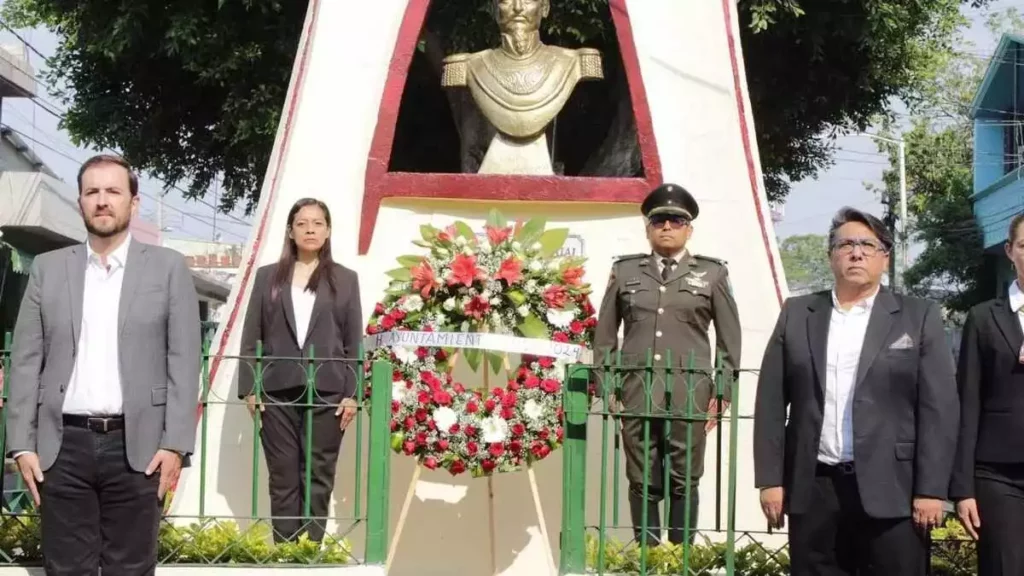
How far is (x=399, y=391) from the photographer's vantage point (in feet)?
18.6

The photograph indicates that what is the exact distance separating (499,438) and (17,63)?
1577cm

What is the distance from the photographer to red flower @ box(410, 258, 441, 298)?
5.79 metres

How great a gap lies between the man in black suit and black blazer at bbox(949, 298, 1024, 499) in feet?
0.52

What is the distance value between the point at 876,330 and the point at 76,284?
2592 millimetres

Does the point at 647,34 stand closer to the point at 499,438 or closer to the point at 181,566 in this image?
the point at 499,438

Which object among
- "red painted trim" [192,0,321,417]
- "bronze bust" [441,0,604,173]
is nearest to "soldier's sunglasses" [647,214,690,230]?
"bronze bust" [441,0,604,173]

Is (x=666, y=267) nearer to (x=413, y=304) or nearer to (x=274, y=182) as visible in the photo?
(x=413, y=304)

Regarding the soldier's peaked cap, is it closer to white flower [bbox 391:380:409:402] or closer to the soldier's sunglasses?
the soldier's sunglasses

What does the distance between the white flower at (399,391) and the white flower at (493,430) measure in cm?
38

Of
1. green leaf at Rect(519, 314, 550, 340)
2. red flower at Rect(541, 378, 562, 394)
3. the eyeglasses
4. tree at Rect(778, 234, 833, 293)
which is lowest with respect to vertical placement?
red flower at Rect(541, 378, 562, 394)

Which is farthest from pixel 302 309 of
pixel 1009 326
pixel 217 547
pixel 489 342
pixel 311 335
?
pixel 1009 326

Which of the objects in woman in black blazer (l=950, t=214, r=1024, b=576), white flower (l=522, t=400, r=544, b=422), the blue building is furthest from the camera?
the blue building

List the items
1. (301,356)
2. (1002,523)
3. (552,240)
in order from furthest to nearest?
(552,240) → (301,356) → (1002,523)

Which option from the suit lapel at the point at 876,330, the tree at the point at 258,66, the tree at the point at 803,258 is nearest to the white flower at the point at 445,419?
the suit lapel at the point at 876,330
